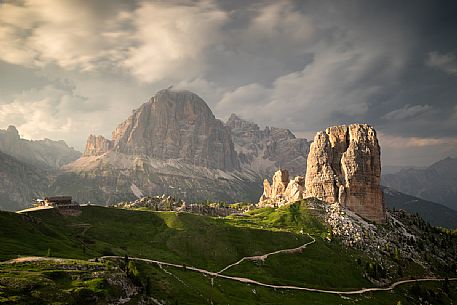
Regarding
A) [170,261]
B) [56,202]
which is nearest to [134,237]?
[170,261]

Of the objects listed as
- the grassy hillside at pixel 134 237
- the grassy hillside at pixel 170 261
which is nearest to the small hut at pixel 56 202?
the grassy hillside at pixel 134 237

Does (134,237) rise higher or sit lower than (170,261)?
higher

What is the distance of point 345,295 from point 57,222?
135449mm

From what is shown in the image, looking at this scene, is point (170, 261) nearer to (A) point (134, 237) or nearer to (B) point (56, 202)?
(A) point (134, 237)

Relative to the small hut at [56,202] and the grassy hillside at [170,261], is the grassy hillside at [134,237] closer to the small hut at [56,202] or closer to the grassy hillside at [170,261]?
the grassy hillside at [170,261]

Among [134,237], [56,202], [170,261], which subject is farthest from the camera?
[56,202]

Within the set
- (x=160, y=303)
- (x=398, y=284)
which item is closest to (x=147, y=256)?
(x=160, y=303)

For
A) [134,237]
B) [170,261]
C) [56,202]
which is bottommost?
[170,261]

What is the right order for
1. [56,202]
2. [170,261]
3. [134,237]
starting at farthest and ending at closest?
[56,202], [134,237], [170,261]

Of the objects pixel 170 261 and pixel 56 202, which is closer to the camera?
pixel 170 261

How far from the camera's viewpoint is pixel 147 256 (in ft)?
471

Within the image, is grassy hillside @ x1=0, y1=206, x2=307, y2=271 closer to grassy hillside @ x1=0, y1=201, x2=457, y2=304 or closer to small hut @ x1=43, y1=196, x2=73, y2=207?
grassy hillside @ x1=0, y1=201, x2=457, y2=304

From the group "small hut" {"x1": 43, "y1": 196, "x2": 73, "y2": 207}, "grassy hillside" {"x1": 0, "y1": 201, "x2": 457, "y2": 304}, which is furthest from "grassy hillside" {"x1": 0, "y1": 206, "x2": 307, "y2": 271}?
"small hut" {"x1": 43, "y1": 196, "x2": 73, "y2": 207}

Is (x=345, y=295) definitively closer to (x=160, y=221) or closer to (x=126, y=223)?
(x=160, y=221)
